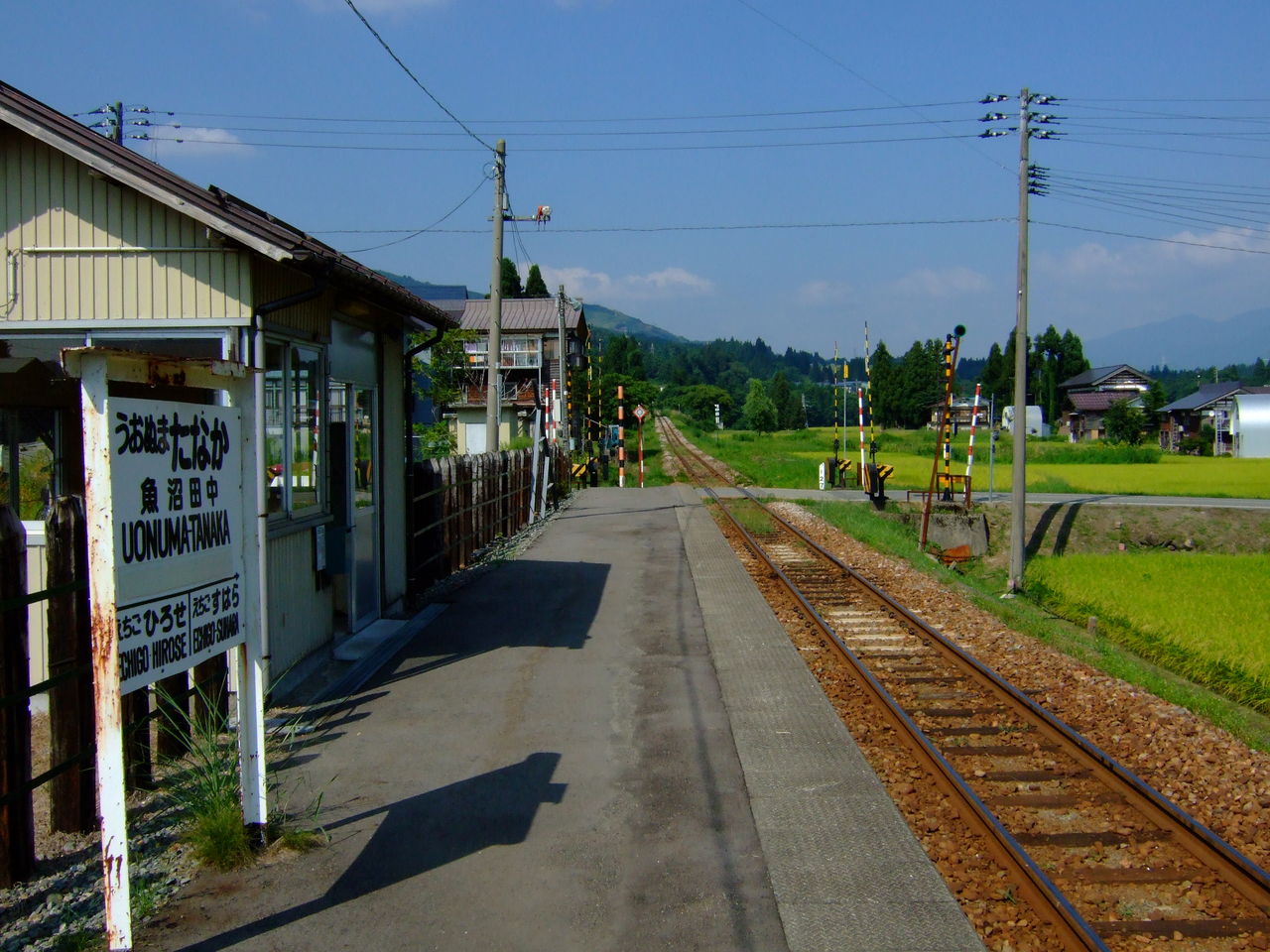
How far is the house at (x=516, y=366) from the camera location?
41562 millimetres

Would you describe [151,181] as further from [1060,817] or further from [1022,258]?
[1022,258]

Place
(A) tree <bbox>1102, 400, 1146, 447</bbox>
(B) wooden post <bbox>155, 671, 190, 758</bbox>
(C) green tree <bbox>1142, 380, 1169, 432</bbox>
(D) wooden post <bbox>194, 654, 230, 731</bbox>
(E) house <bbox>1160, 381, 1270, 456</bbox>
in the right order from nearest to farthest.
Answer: (B) wooden post <bbox>155, 671, 190, 758</bbox>
(D) wooden post <bbox>194, 654, 230, 731</bbox>
(E) house <bbox>1160, 381, 1270, 456</bbox>
(A) tree <bbox>1102, 400, 1146, 447</bbox>
(C) green tree <bbox>1142, 380, 1169, 432</bbox>

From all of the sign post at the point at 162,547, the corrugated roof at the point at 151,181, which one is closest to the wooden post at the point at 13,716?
the sign post at the point at 162,547

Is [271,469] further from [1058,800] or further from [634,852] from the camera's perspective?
[1058,800]

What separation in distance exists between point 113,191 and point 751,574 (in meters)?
9.31

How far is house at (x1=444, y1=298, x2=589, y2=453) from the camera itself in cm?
4156

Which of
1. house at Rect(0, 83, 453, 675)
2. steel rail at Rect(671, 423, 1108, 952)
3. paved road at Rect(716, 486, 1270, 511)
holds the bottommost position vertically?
steel rail at Rect(671, 423, 1108, 952)

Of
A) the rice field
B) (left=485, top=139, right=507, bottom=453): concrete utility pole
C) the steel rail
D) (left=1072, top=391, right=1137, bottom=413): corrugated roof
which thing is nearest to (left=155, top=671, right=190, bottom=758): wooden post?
the steel rail

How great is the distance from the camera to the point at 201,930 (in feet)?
12.9

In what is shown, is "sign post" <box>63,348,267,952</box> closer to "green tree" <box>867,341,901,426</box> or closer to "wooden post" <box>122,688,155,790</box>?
"wooden post" <box>122,688,155,790</box>

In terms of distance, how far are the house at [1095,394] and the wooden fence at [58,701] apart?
7358 centimetres

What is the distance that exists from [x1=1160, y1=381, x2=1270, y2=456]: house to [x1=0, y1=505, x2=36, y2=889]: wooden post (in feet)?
208

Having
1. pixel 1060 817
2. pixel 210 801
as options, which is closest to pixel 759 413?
pixel 1060 817

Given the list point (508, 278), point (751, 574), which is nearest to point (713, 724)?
point (751, 574)
